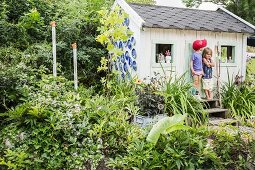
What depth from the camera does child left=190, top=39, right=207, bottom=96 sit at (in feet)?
31.8

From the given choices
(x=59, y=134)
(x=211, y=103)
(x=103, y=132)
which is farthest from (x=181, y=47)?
(x=59, y=134)

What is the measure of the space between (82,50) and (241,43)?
473cm

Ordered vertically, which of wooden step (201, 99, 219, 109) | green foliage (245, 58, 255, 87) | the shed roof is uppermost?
the shed roof

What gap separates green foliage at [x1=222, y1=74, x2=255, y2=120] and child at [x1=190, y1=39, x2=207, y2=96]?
857 millimetres

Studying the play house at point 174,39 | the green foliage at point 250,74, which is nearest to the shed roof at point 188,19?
the play house at point 174,39

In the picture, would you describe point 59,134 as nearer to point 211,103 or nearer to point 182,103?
point 182,103

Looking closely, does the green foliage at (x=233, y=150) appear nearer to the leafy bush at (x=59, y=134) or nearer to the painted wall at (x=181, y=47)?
the leafy bush at (x=59, y=134)

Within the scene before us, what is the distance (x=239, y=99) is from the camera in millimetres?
9844

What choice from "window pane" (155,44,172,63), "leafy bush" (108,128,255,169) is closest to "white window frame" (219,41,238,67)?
"window pane" (155,44,172,63)

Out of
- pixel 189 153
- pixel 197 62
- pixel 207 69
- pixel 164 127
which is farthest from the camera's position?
pixel 207 69

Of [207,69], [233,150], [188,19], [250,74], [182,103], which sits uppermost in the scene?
[188,19]

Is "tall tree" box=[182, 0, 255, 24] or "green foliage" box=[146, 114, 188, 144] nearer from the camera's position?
"green foliage" box=[146, 114, 188, 144]

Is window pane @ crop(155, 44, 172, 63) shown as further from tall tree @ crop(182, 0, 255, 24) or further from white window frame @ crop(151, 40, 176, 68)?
tall tree @ crop(182, 0, 255, 24)

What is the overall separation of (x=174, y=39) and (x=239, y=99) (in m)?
2.36
